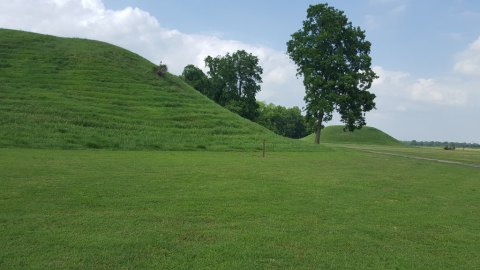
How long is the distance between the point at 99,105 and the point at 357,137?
70463 millimetres

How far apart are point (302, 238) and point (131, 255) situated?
2985mm

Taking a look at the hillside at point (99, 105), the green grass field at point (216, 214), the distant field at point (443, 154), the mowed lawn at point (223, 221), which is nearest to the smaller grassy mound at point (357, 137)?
the distant field at point (443, 154)

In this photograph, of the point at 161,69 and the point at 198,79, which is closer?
the point at 161,69

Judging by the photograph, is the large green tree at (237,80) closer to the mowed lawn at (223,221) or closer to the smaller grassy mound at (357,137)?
the smaller grassy mound at (357,137)

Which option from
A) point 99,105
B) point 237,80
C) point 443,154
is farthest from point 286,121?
point 99,105

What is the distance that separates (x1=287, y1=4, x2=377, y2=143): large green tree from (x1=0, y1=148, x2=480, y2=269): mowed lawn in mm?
32478

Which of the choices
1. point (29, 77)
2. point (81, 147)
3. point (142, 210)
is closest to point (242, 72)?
point (29, 77)

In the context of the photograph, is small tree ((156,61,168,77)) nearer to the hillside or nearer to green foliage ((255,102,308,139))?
the hillside

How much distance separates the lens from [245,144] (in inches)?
1278

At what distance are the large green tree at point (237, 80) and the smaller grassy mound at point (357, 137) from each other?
20.1m

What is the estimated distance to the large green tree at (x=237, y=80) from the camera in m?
74.1

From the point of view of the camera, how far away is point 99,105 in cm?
3466

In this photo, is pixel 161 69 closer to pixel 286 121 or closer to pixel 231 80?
pixel 231 80

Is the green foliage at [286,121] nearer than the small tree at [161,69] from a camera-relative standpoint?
No
